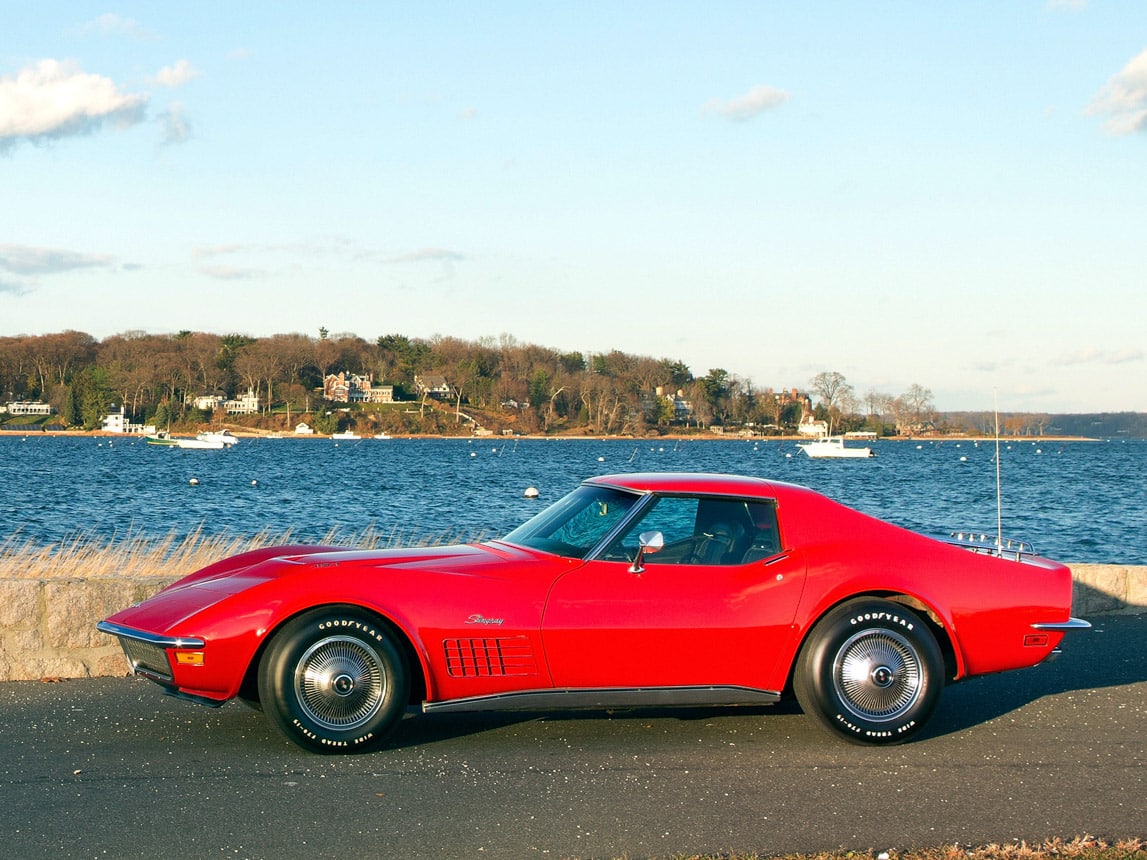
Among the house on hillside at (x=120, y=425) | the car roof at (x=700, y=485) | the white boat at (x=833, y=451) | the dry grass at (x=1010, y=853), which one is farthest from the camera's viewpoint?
the house on hillside at (x=120, y=425)

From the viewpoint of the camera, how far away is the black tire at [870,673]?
665cm

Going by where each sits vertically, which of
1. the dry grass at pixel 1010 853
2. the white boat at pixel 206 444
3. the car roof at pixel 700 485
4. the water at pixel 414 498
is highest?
the car roof at pixel 700 485

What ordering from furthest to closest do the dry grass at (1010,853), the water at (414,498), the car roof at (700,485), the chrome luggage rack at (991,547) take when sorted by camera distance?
the water at (414,498), the chrome luggage rack at (991,547), the car roof at (700,485), the dry grass at (1010,853)

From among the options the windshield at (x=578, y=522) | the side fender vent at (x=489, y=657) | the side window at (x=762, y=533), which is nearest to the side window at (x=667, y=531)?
the windshield at (x=578, y=522)

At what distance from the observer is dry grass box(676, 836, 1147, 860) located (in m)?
4.73

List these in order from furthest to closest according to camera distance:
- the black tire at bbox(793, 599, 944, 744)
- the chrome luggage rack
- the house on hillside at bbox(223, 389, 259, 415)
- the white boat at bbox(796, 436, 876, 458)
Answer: the house on hillside at bbox(223, 389, 259, 415)
the white boat at bbox(796, 436, 876, 458)
the chrome luggage rack
the black tire at bbox(793, 599, 944, 744)

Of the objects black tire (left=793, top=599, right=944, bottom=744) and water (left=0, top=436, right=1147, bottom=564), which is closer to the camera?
black tire (left=793, top=599, right=944, bottom=744)

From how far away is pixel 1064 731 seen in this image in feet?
23.0

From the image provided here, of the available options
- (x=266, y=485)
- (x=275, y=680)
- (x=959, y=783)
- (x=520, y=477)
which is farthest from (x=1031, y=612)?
(x=520, y=477)

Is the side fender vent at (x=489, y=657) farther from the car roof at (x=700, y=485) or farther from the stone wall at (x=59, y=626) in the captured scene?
the stone wall at (x=59, y=626)

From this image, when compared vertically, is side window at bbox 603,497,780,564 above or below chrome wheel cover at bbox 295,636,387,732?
above

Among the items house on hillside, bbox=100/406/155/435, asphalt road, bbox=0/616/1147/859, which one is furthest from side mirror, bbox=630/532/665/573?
house on hillside, bbox=100/406/155/435

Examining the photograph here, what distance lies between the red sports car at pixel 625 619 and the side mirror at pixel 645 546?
12 mm

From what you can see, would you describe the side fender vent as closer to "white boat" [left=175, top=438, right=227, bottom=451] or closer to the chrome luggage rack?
the chrome luggage rack
